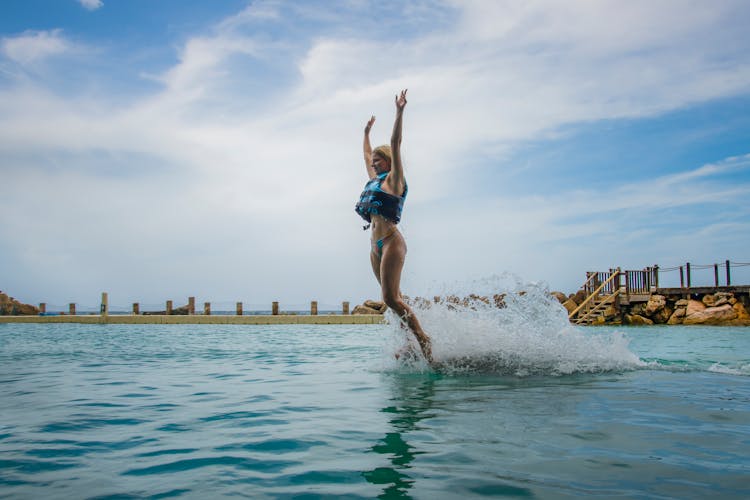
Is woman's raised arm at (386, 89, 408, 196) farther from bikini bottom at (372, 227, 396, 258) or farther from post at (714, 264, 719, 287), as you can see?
post at (714, 264, 719, 287)

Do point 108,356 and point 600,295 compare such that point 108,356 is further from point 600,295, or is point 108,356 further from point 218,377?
point 600,295

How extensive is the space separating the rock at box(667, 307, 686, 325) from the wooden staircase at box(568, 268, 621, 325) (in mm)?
2657

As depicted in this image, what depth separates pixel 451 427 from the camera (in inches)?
137

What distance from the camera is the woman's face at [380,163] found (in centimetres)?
638

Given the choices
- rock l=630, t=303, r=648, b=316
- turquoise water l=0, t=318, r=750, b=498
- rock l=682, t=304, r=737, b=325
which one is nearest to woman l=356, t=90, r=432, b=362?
turquoise water l=0, t=318, r=750, b=498

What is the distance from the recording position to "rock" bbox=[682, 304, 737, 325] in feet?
85.6

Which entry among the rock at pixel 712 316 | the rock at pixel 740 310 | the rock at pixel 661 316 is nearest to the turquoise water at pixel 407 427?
the rock at pixel 712 316

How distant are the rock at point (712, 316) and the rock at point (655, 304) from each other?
5.20 feet

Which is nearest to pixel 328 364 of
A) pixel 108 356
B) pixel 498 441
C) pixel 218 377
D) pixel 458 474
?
pixel 218 377

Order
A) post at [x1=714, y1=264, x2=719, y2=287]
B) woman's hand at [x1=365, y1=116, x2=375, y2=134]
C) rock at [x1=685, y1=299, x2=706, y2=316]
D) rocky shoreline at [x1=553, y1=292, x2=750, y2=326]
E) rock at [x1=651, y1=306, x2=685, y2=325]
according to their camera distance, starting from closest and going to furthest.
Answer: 1. woman's hand at [x1=365, y1=116, x2=375, y2=134]
2. rocky shoreline at [x1=553, y1=292, x2=750, y2=326]
3. rock at [x1=685, y1=299, x2=706, y2=316]
4. rock at [x1=651, y1=306, x2=685, y2=325]
5. post at [x1=714, y1=264, x2=719, y2=287]

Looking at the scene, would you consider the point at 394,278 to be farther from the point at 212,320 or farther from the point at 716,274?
the point at 716,274

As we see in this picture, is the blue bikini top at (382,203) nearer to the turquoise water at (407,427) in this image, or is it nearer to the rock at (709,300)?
the turquoise water at (407,427)

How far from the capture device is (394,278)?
6.07 metres

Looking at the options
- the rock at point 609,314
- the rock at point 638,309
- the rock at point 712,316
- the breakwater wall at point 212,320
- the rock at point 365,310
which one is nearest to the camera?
the rock at point 712,316
